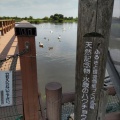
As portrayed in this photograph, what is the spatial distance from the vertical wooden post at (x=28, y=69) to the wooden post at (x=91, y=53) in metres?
0.36

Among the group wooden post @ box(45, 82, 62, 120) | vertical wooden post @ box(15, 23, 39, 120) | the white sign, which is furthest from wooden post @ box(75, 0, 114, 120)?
the white sign

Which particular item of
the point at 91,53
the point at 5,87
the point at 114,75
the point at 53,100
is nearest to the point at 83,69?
the point at 91,53

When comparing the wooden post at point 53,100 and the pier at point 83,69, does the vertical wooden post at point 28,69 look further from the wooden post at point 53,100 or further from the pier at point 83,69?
the wooden post at point 53,100

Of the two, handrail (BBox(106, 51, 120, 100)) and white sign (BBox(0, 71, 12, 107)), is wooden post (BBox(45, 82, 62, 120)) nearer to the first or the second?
white sign (BBox(0, 71, 12, 107))

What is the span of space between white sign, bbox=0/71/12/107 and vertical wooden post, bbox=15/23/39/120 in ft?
0.45

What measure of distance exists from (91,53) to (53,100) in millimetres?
536

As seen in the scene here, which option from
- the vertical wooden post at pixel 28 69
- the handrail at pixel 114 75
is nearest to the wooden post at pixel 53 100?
the vertical wooden post at pixel 28 69

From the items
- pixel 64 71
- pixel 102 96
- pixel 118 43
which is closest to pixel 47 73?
pixel 64 71

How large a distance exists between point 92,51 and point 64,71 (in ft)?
27.5

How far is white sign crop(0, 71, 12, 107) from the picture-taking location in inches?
56.7

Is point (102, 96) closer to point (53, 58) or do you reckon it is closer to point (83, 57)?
point (83, 57)

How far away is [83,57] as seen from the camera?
1.22 metres

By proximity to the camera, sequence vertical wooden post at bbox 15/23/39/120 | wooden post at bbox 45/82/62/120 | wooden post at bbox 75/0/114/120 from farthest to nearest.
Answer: wooden post at bbox 45/82/62/120 < vertical wooden post at bbox 15/23/39/120 < wooden post at bbox 75/0/114/120

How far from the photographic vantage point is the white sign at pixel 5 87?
1439mm
